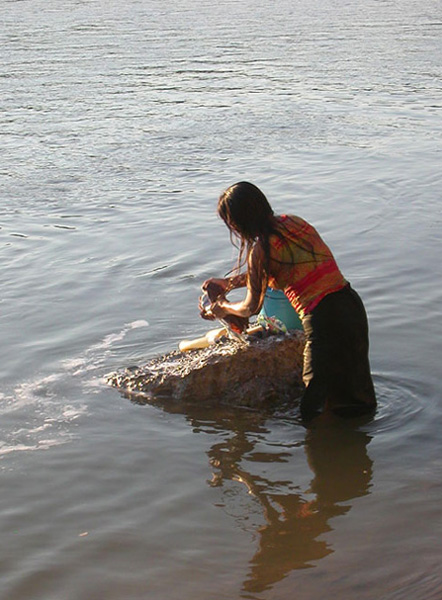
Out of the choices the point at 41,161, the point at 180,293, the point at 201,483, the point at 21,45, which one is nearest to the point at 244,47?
the point at 21,45

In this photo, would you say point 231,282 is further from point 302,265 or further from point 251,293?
point 302,265

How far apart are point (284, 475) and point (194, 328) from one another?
8.28 ft

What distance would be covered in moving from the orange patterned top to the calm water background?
0.94 metres

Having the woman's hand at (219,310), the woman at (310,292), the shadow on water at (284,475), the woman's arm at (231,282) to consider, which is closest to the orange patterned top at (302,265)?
the woman at (310,292)

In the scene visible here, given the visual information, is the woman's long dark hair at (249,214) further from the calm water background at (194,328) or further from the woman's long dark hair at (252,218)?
the calm water background at (194,328)

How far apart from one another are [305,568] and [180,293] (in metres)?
4.39

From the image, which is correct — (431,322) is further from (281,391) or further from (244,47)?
(244,47)

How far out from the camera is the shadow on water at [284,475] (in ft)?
15.7

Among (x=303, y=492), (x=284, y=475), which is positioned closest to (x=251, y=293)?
(x=284, y=475)

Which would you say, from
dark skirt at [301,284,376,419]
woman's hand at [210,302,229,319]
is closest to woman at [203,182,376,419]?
dark skirt at [301,284,376,419]

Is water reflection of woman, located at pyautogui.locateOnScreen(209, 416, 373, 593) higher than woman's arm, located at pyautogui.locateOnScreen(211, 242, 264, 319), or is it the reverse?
woman's arm, located at pyautogui.locateOnScreen(211, 242, 264, 319)

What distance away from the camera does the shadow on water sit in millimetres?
4777

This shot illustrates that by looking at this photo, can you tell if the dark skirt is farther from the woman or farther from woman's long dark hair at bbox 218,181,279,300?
woman's long dark hair at bbox 218,181,279,300

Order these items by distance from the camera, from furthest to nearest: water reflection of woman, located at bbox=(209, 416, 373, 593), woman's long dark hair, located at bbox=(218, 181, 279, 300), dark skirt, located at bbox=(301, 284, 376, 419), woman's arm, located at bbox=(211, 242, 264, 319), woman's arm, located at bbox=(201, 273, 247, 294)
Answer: woman's arm, located at bbox=(201, 273, 247, 294) < dark skirt, located at bbox=(301, 284, 376, 419) < woman's arm, located at bbox=(211, 242, 264, 319) < woman's long dark hair, located at bbox=(218, 181, 279, 300) < water reflection of woman, located at bbox=(209, 416, 373, 593)
